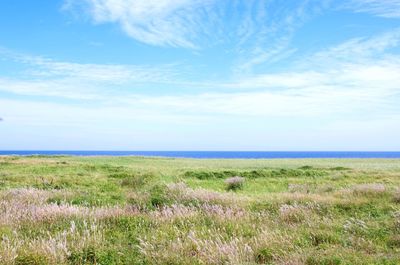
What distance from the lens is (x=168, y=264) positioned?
6926 mm

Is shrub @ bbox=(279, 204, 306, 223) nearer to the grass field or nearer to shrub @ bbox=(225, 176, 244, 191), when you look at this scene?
the grass field

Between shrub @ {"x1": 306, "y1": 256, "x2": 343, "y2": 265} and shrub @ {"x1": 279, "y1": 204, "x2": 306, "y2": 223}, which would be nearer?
shrub @ {"x1": 306, "y1": 256, "x2": 343, "y2": 265}

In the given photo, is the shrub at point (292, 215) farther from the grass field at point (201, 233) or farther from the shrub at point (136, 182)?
the shrub at point (136, 182)

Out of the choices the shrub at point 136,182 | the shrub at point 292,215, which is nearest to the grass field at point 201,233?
the shrub at point 292,215

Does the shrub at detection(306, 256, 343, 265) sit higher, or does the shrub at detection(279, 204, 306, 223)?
the shrub at detection(279, 204, 306, 223)

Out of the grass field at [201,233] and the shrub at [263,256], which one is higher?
the grass field at [201,233]

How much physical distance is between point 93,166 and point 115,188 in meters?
14.8

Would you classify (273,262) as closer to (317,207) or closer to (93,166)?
A: (317,207)

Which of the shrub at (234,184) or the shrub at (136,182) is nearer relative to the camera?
the shrub at (136,182)

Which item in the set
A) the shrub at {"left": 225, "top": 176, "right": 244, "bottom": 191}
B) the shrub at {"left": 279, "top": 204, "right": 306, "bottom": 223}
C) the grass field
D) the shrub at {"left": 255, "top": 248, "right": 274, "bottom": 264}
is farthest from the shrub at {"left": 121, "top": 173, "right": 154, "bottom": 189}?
the shrub at {"left": 255, "top": 248, "right": 274, "bottom": 264}

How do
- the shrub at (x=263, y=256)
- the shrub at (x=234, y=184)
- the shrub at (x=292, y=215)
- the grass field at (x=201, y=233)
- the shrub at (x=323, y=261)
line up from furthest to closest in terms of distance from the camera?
the shrub at (x=234, y=184) < the shrub at (x=292, y=215) < the shrub at (x=263, y=256) < the grass field at (x=201, y=233) < the shrub at (x=323, y=261)

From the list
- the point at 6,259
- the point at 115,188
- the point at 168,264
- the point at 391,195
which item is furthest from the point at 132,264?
the point at 115,188

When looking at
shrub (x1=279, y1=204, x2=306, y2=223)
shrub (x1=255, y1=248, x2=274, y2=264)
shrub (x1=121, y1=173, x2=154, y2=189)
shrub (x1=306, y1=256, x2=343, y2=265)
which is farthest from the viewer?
shrub (x1=121, y1=173, x2=154, y2=189)

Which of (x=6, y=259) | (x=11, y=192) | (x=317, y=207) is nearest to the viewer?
(x=6, y=259)
